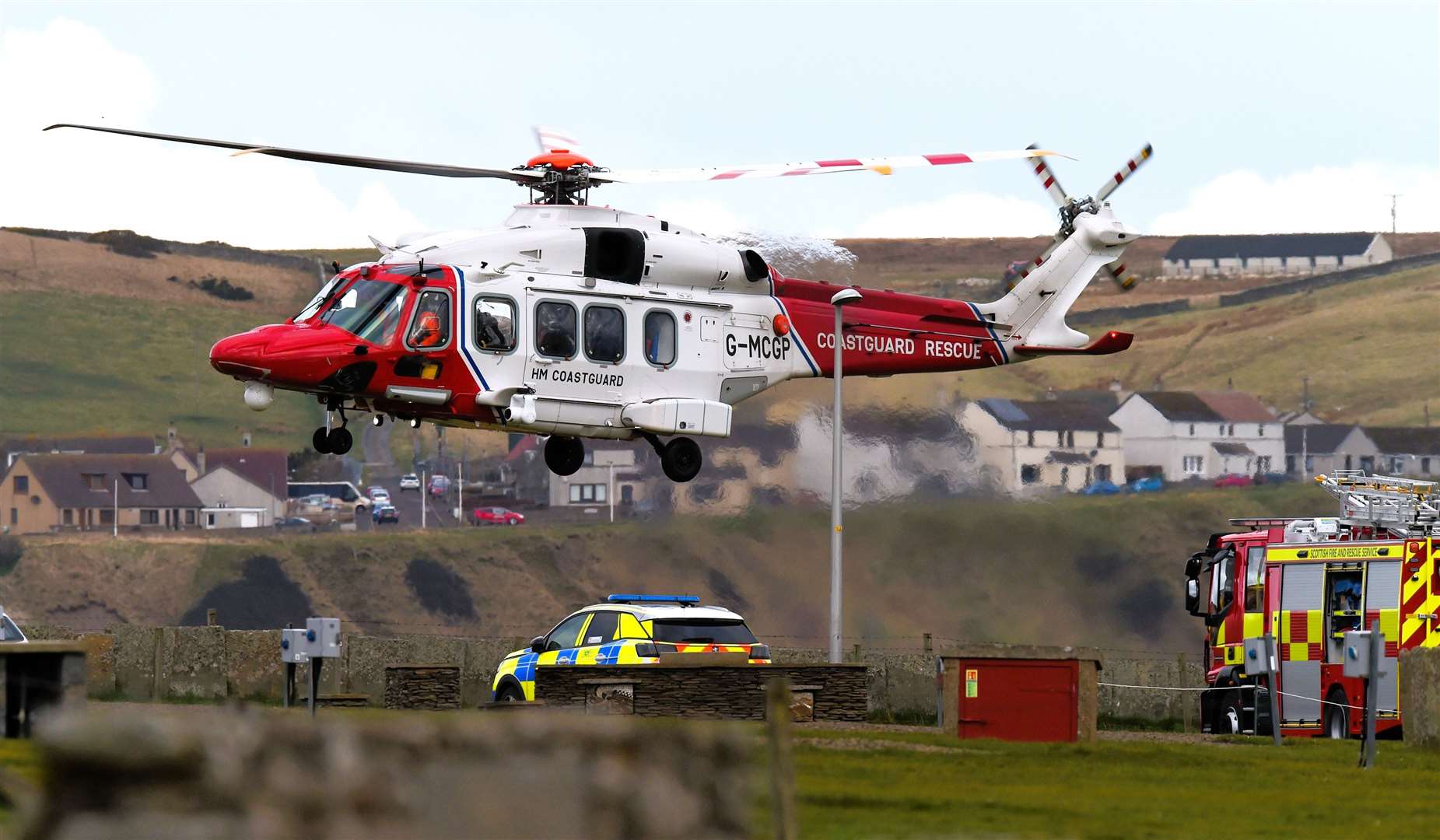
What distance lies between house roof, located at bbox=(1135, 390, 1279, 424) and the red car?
23.9 meters

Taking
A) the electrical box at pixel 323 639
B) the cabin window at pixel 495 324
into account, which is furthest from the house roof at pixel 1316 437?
the electrical box at pixel 323 639

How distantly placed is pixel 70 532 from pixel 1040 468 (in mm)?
55775

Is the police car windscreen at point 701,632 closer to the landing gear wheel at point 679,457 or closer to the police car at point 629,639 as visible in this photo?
the police car at point 629,639

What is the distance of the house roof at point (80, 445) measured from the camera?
352 feet

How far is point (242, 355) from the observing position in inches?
1029

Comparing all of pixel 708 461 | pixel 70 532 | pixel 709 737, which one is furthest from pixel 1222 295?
pixel 709 737

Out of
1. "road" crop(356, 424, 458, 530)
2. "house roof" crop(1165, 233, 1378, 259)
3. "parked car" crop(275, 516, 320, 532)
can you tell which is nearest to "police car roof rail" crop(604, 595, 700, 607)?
"road" crop(356, 424, 458, 530)

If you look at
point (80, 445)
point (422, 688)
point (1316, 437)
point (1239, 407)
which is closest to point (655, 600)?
point (422, 688)

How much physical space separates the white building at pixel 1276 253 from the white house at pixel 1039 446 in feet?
210

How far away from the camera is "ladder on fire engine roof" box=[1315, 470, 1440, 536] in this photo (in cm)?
2939

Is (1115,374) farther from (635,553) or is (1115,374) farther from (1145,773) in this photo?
(1145,773)

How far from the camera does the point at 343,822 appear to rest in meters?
8.02

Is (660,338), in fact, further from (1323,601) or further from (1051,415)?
(1051,415)

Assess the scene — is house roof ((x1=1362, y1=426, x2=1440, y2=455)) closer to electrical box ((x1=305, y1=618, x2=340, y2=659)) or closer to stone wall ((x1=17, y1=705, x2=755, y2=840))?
electrical box ((x1=305, y1=618, x2=340, y2=659))
